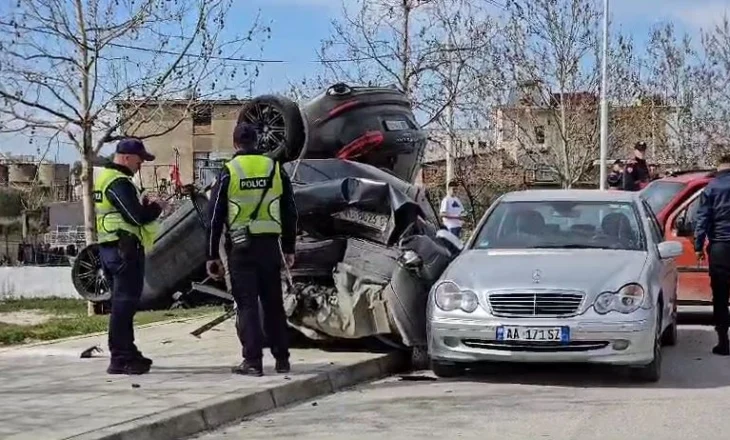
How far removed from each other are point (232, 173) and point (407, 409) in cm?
219

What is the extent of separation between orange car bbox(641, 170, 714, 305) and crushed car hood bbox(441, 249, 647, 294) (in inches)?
142

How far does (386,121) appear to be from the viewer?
11.9 metres

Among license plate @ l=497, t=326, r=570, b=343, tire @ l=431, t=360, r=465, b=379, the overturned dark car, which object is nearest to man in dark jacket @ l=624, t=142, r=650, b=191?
A: the overturned dark car

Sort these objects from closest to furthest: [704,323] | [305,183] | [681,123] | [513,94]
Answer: [305,183] → [704,323] → [513,94] → [681,123]

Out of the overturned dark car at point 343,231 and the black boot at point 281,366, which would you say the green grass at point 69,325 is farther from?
the black boot at point 281,366

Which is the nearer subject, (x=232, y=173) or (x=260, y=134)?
(x=232, y=173)

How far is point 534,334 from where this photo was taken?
8641 millimetres

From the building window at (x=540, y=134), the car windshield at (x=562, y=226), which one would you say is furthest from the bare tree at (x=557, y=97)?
the car windshield at (x=562, y=226)

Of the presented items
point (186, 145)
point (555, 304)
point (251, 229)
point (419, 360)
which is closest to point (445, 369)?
point (419, 360)

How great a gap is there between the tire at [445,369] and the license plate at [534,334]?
762mm

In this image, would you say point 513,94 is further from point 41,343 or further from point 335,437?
point 335,437

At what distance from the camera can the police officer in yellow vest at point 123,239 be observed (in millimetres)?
8555

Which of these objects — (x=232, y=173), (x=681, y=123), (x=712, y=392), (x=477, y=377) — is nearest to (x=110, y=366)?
(x=232, y=173)

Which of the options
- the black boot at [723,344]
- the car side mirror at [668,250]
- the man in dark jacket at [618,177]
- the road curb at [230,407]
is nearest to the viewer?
the road curb at [230,407]
